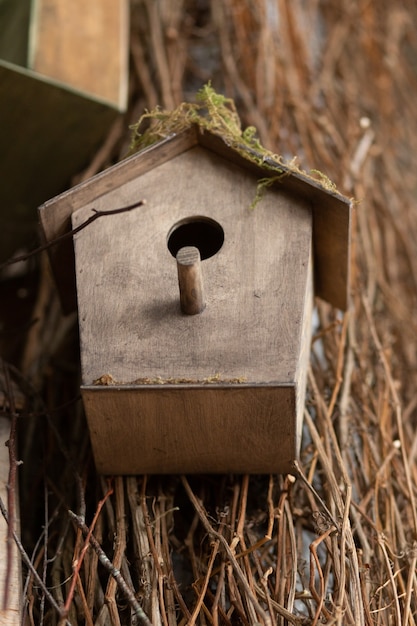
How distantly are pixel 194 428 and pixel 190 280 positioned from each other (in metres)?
0.24

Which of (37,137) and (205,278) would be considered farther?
(37,137)

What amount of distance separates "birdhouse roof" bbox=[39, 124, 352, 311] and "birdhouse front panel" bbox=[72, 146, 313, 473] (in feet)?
0.06

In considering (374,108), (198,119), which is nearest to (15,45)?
(198,119)

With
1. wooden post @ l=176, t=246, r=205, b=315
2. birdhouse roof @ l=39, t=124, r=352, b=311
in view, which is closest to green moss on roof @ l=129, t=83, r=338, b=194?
birdhouse roof @ l=39, t=124, r=352, b=311

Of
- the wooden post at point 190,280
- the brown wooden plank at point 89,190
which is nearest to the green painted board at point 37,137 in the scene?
the brown wooden plank at point 89,190

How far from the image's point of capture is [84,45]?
2.02 m

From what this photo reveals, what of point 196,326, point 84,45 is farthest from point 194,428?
point 84,45

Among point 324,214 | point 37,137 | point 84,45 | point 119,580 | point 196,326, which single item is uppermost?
point 84,45

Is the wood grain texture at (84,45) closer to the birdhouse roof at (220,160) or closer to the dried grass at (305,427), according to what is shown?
the dried grass at (305,427)

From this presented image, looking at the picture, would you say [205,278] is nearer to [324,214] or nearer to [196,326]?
[196,326]

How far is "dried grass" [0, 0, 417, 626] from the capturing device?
1.41m

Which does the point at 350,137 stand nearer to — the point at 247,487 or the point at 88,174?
the point at 88,174

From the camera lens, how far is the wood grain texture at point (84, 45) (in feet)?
6.38

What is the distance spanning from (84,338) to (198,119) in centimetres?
45
